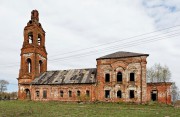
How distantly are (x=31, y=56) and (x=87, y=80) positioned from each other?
12084mm

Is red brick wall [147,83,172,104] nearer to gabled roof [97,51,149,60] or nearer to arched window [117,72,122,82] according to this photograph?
arched window [117,72,122,82]

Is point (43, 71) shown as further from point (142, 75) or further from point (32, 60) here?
point (142, 75)

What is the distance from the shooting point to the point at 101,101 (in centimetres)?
3175

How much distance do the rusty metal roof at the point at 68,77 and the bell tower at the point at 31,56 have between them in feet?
5.22

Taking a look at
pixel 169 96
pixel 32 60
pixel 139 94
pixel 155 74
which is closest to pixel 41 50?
pixel 32 60

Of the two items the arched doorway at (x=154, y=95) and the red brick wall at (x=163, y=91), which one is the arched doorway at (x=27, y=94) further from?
the arched doorway at (x=154, y=95)

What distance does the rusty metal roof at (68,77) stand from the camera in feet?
111

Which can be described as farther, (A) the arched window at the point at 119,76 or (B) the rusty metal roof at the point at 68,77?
(B) the rusty metal roof at the point at 68,77

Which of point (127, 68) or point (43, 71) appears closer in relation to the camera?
point (127, 68)

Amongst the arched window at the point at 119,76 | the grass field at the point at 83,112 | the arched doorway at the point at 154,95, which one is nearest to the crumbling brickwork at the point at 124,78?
the arched window at the point at 119,76

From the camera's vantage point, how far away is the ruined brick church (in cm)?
3017

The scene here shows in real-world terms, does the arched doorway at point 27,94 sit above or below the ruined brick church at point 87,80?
below

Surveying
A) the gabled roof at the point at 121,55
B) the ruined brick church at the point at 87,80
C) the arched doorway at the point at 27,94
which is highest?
the gabled roof at the point at 121,55

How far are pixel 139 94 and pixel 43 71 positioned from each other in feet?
64.1
